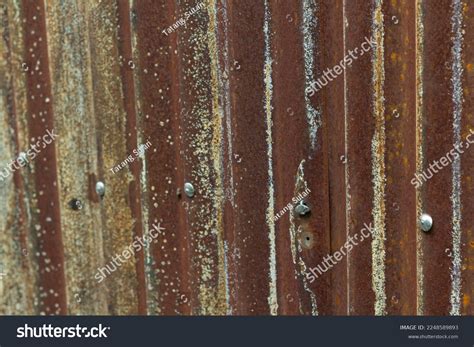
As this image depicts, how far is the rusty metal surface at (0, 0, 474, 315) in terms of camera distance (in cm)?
225

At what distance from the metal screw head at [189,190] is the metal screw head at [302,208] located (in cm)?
41

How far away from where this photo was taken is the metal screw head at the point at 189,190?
276 cm

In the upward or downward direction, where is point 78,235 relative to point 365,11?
downward

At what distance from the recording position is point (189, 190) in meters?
2.77

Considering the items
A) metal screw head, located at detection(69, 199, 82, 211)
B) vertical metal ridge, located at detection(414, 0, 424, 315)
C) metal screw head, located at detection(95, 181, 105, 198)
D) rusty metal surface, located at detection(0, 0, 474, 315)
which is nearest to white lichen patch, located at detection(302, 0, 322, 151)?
rusty metal surface, located at detection(0, 0, 474, 315)

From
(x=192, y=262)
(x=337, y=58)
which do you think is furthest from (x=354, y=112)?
(x=192, y=262)

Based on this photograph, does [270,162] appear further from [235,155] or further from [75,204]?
[75,204]

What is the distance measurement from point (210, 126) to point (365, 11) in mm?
661

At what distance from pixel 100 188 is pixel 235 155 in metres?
0.63

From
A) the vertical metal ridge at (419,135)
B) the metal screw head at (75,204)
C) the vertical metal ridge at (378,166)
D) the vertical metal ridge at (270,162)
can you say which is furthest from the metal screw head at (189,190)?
the vertical metal ridge at (419,135)

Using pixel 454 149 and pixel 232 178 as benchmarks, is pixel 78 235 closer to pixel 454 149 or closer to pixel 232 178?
pixel 232 178

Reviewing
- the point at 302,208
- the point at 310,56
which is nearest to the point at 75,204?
the point at 302,208

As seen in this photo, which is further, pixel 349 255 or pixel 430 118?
pixel 349 255

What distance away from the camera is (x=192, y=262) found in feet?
9.25
